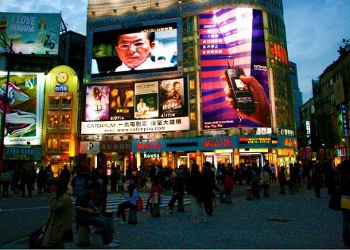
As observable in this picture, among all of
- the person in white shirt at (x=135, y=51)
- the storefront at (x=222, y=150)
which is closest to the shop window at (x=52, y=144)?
the storefront at (x=222, y=150)

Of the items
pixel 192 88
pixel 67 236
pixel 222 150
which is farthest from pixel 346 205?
pixel 192 88

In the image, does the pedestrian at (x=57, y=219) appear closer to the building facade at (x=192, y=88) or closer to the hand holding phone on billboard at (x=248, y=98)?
the building facade at (x=192, y=88)

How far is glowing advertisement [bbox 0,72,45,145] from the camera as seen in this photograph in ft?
150

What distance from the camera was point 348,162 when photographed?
7.17 metres

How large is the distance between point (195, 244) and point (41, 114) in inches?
1734

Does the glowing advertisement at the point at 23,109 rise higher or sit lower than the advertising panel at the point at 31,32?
lower

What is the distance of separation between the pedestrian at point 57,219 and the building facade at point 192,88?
34914 millimetres

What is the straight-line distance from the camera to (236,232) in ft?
28.5

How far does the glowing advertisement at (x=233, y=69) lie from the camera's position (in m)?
40.2

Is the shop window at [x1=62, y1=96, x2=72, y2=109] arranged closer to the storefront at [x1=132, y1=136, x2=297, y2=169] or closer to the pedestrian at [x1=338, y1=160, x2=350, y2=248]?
the storefront at [x1=132, y1=136, x2=297, y2=169]

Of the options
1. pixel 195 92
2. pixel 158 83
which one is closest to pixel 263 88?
pixel 195 92

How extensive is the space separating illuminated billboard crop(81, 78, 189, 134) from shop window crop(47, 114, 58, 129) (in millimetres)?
4127

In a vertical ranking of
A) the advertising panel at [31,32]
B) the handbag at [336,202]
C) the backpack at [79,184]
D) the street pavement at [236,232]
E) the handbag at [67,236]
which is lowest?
the street pavement at [236,232]

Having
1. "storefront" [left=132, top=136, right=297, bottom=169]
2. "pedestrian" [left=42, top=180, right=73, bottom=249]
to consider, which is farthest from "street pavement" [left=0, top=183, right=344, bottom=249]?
"storefront" [left=132, top=136, right=297, bottom=169]
